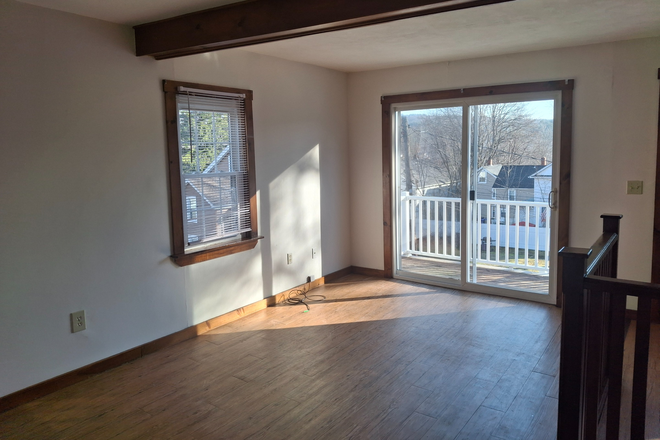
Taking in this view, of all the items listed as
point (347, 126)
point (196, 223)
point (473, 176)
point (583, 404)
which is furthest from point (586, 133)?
point (196, 223)

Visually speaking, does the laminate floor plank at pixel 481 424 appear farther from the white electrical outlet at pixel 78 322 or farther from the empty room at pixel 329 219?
the white electrical outlet at pixel 78 322

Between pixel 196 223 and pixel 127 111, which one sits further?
pixel 196 223

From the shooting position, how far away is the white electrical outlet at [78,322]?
10.3ft

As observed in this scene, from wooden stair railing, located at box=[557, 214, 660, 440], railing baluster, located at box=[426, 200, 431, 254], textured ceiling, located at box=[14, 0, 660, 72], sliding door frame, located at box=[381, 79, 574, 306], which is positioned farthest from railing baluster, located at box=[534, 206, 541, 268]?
wooden stair railing, located at box=[557, 214, 660, 440]

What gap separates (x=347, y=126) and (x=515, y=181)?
1.98 meters

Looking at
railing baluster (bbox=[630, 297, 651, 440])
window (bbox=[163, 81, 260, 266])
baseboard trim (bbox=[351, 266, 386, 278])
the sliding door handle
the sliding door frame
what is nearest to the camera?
railing baluster (bbox=[630, 297, 651, 440])

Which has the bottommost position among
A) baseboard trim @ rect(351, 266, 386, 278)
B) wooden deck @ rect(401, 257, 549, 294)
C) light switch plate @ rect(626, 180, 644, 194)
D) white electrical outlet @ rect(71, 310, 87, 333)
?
baseboard trim @ rect(351, 266, 386, 278)

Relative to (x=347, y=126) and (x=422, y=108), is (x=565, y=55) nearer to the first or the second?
(x=422, y=108)

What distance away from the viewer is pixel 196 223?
392cm

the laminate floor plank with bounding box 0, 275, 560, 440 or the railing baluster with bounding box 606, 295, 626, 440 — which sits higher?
the railing baluster with bounding box 606, 295, 626, 440

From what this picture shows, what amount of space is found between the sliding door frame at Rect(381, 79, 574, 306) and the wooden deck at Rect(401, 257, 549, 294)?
267 mm

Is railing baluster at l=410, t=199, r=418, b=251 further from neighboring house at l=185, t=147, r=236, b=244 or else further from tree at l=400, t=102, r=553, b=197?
neighboring house at l=185, t=147, r=236, b=244

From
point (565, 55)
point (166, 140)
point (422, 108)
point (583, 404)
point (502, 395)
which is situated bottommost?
point (502, 395)

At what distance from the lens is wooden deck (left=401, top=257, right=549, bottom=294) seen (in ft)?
16.1
